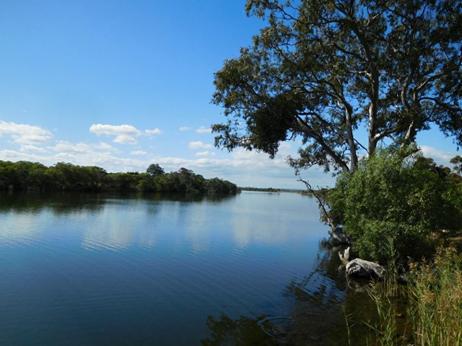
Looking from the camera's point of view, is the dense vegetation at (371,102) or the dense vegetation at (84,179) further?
the dense vegetation at (84,179)

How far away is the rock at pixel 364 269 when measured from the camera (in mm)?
17837

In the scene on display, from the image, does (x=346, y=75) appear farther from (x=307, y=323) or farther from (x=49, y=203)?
(x=49, y=203)

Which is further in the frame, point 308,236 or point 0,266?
point 308,236

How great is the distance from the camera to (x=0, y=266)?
16.5 metres

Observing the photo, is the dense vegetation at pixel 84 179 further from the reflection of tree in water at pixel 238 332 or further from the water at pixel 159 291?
A: the reflection of tree in water at pixel 238 332

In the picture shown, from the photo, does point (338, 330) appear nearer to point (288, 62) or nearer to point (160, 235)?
point (288, 62)

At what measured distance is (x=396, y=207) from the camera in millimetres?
18219

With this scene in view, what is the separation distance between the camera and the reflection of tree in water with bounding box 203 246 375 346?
9.81 metres

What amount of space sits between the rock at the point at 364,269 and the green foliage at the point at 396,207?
18.3 inches

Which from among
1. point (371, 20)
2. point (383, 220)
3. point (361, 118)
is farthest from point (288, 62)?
point (383, 220)

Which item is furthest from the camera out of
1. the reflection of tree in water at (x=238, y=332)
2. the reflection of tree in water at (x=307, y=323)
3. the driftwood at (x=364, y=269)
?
the driftwood at (x=364, y=269)

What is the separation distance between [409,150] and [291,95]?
8.28m

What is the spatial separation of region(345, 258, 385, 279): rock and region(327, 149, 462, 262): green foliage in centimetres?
46

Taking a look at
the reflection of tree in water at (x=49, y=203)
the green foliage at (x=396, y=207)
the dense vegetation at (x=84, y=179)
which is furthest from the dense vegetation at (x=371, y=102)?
the dense vegetation at (x=84, y=179)
